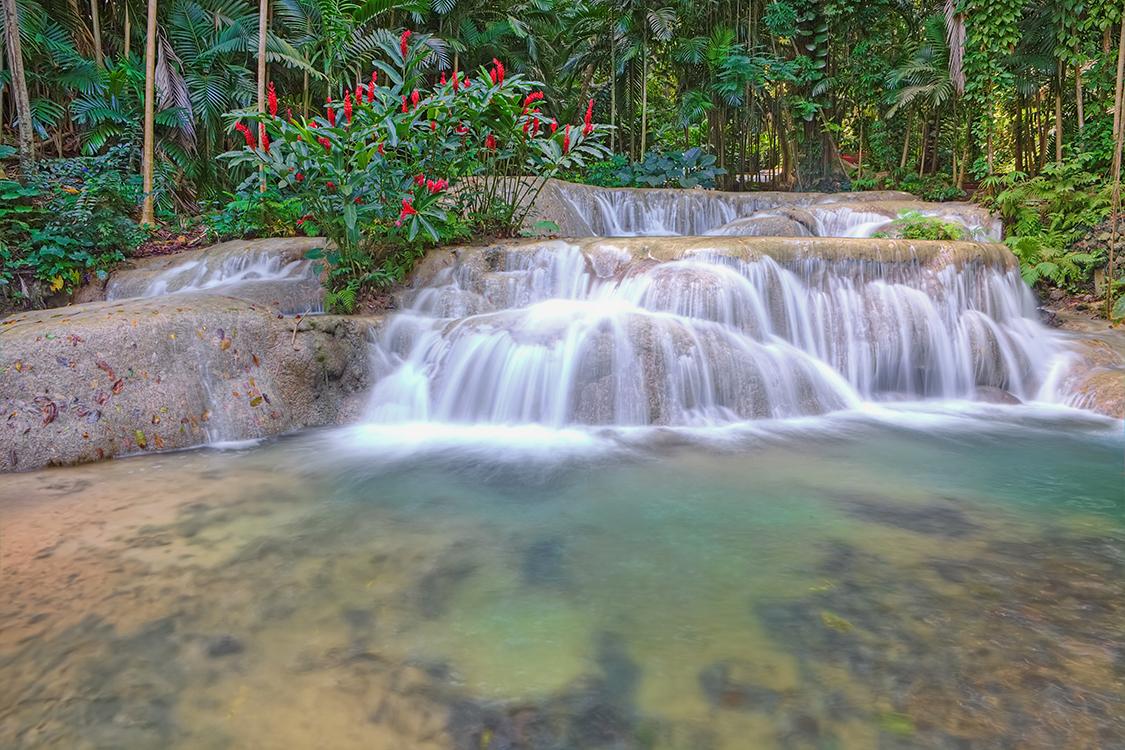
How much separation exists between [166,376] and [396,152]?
9.27 ft

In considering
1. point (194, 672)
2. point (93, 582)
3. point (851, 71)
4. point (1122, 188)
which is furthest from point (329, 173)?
point (851, 71)

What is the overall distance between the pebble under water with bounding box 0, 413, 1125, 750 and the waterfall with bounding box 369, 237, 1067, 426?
1.18m

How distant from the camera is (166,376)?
4496mm

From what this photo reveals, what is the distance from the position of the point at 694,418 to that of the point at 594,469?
52.2 inches

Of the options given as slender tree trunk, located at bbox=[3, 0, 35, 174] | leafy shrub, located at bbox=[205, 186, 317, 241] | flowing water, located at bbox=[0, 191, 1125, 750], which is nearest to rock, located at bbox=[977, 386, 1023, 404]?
flowing water, located at bbox=[0, 191, 1125, 750]

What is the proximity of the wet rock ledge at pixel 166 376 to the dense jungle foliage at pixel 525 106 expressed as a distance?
1214 mm

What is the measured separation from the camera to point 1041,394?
18.6 ft

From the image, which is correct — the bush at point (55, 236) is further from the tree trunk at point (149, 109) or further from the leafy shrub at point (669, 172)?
the leafy shrub at point (669, 172)

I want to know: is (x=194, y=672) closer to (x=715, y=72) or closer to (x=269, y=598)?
(x=269, y=598)

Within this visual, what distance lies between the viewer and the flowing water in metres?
1.67

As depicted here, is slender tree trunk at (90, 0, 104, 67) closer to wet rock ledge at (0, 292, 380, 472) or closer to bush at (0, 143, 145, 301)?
bush at (0, 143, 145, 301)

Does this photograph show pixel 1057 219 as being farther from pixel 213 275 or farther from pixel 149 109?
pixel 149 109

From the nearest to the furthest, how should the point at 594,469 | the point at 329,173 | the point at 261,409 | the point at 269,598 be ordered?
the point at 269,598 < the point at 594,469 < the point at 261,409 < the point at 329,173

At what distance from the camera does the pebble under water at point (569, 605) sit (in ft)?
5.38
